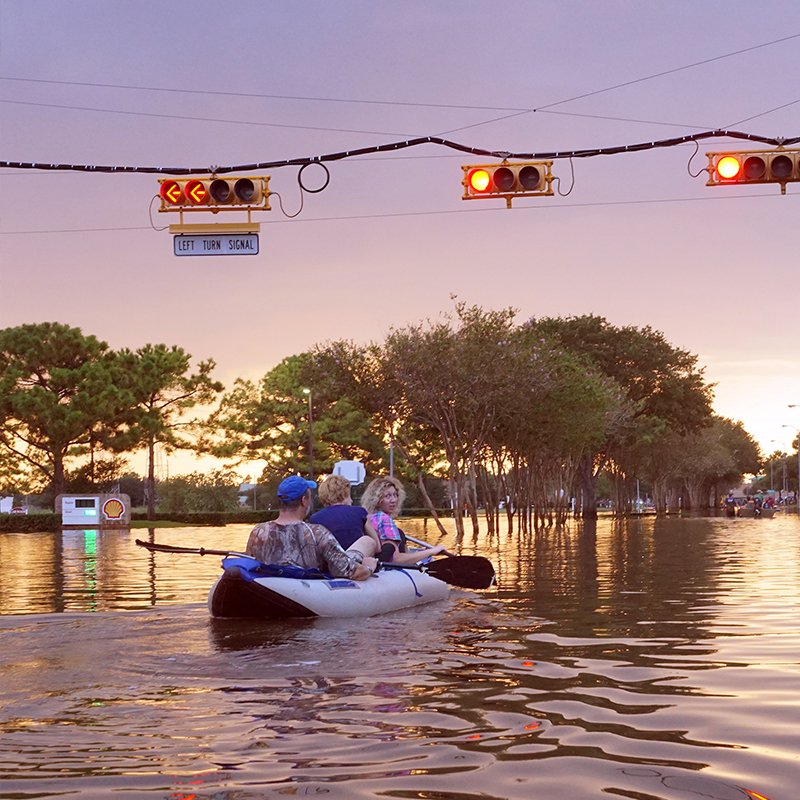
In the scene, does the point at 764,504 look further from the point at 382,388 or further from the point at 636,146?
the point at 636,146

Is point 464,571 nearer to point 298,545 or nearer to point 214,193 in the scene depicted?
point 298,545

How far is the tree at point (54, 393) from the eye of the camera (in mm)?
68562

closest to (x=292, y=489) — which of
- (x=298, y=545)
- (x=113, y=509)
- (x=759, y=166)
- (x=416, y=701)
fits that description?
(x=298, y=545)

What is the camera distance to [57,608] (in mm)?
13812

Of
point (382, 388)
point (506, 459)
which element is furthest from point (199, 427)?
point (382, 388)

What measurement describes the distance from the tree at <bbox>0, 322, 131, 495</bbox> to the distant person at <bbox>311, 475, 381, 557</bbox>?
191 ft

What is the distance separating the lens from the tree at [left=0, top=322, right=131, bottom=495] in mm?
68562

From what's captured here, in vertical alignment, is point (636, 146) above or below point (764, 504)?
above

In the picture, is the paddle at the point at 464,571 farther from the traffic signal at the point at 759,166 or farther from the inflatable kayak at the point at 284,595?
the traffic signal at the point at 759,166

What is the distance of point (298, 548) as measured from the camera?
11.7m

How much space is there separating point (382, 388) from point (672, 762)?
1462 inches

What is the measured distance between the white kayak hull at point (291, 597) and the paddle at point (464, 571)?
9.90 feet

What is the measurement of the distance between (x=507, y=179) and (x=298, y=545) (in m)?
6.91

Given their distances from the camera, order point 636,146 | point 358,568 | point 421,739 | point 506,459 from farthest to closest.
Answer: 1. point 506,459
2. point 636,146
3. point 358,568
4. point 421,739
